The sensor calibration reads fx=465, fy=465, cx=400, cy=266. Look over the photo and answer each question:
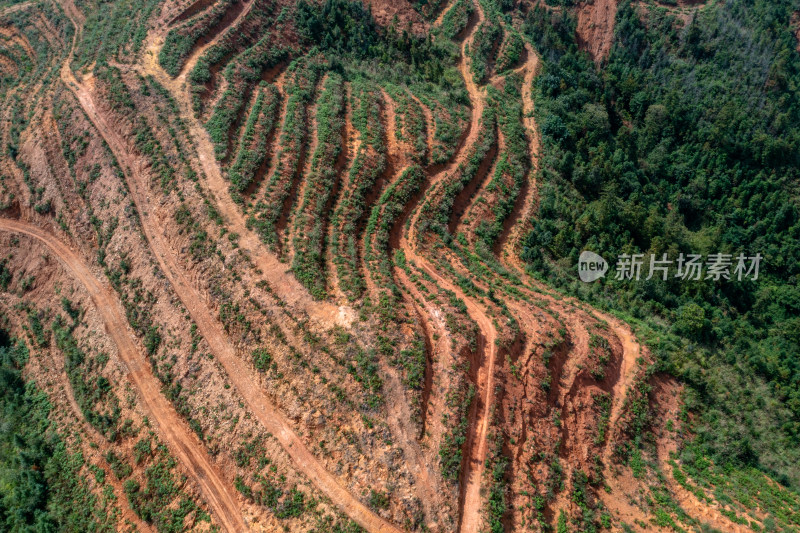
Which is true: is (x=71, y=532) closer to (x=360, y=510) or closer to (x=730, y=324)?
(x=360, y=510)

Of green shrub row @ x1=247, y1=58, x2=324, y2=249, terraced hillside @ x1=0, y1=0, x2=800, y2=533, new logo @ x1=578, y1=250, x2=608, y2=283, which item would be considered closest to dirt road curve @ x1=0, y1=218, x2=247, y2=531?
terraced hillside @ x1=0, y1=0, x2=800, y2=533

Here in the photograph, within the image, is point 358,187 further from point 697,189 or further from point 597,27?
point 597,27

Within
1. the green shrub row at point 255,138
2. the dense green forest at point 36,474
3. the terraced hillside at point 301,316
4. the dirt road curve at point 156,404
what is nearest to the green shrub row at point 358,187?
the terraced hillside at point 301,316

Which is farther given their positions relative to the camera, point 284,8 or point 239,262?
point 284,8

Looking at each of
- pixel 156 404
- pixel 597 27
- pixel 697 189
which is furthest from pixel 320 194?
pixel 597 27

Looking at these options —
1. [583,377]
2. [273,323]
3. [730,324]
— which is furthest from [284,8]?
[730,324]

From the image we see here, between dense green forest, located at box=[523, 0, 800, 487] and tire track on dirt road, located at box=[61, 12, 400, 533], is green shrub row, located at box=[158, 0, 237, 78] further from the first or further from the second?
dense green forest, located at box=[523, 0, 800, 487]

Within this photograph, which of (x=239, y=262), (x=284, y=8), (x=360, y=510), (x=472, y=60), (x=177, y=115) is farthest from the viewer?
(x=472, y=60)

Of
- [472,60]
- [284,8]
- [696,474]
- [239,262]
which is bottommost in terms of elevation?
[696,474]
